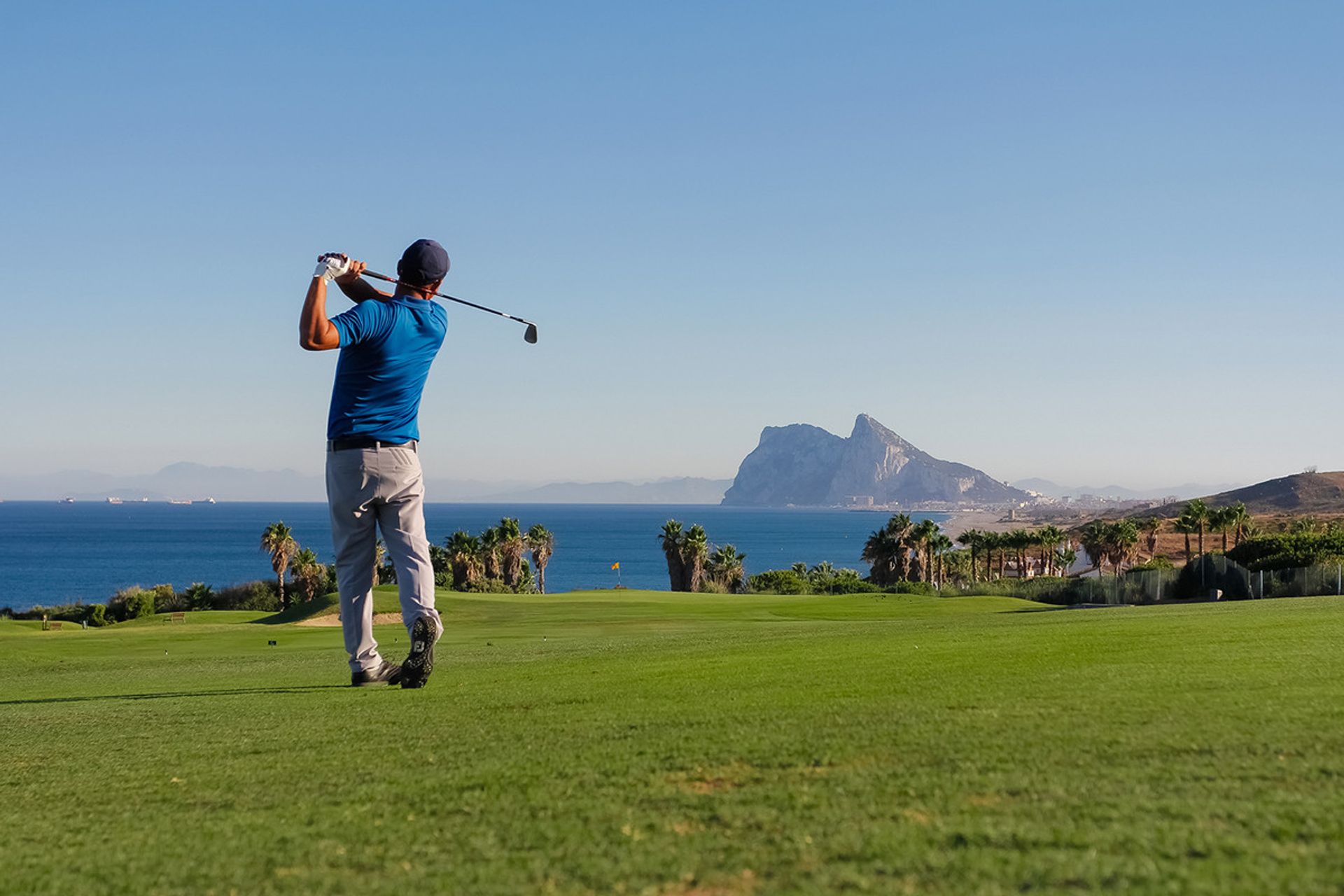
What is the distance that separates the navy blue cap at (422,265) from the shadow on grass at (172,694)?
3.03m

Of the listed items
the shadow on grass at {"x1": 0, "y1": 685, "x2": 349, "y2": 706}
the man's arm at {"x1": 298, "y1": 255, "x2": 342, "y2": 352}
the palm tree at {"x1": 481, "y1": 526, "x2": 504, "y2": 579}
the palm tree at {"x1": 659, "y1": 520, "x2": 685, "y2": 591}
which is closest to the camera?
the man's arm at {"x1": 298, "y1": 255, "x2": 342, "y2": 352}

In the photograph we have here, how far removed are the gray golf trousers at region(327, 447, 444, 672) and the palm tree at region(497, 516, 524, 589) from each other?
7576cm

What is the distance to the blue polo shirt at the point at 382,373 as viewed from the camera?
7621 millimetres

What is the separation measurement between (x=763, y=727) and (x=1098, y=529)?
10148 centimetres

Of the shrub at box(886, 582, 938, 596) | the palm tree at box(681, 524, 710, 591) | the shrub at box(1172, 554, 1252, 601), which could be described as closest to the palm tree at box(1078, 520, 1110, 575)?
the shrub at box(886, 582, 938, 596)

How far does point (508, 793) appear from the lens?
4301mm

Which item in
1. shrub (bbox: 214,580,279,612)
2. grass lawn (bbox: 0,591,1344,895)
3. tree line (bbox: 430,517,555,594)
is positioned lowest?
shrub (bbox: 214,580,279,612)

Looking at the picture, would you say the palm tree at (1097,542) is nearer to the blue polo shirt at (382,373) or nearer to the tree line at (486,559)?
the tree line at (486,559)

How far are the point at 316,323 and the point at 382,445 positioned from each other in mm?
1056

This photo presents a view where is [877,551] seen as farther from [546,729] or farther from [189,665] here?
[546,729]

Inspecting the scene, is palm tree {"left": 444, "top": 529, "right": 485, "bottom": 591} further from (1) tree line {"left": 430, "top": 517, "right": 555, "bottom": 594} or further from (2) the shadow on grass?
(2) the shadow on grass

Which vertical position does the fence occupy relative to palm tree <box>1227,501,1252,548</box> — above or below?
below

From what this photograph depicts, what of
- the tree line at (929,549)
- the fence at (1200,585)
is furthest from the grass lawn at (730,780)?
the tree line at (929,549)

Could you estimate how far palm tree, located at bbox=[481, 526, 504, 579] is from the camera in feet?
279
